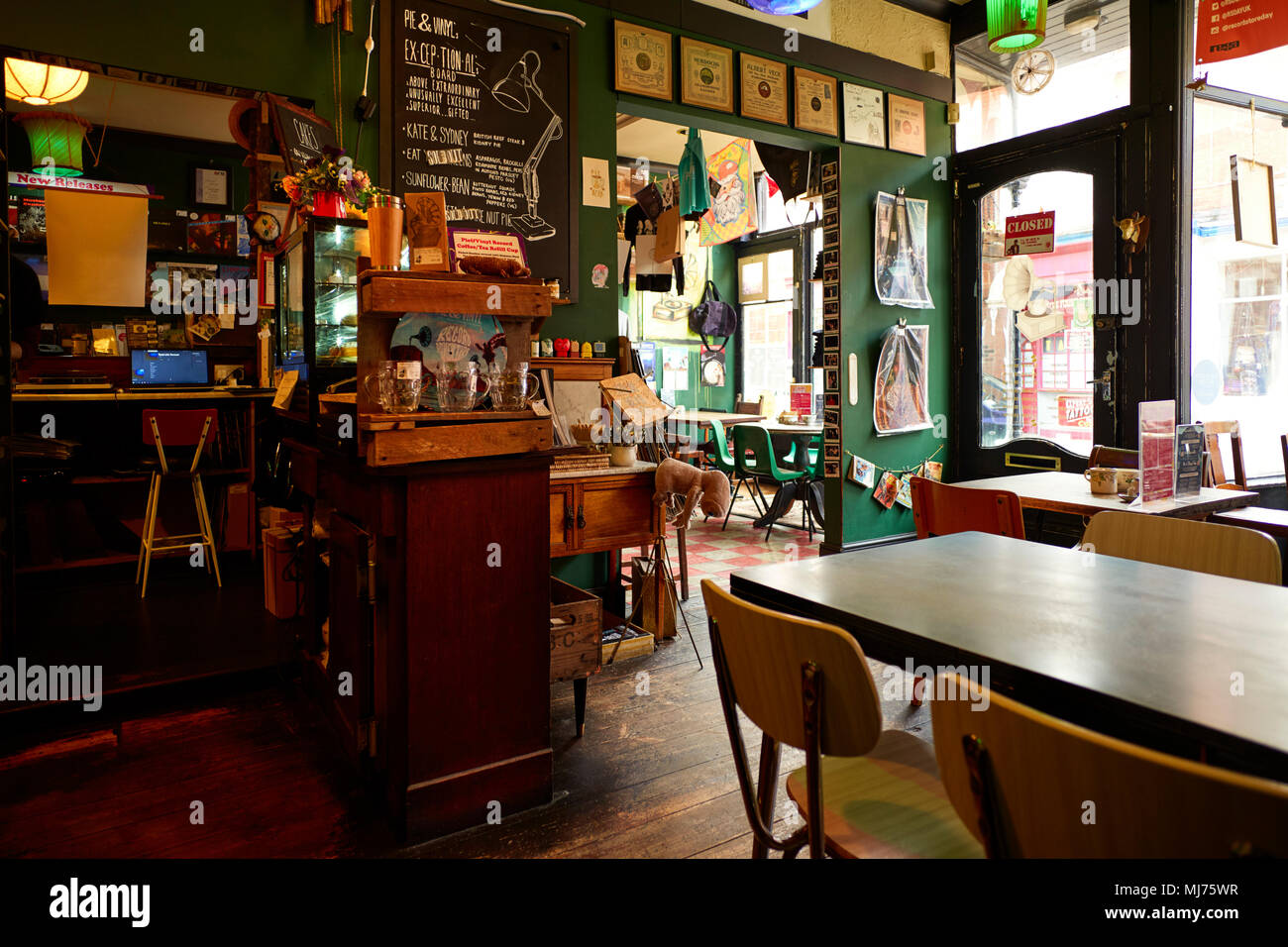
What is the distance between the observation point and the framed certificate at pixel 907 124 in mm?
5680

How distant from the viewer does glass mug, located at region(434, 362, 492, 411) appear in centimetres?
234

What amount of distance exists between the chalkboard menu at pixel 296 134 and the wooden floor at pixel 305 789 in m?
2.08

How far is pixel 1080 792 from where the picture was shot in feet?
3.05

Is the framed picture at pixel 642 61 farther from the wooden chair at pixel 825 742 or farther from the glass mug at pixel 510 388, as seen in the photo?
the wooden chair at pixel 825 742

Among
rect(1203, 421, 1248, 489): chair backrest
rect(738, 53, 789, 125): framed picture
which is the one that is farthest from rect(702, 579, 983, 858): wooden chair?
rect(738, 53, 789, 125): framed picture

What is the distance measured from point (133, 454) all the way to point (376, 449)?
3983mm

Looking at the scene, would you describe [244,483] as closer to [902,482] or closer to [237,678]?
[237,678]

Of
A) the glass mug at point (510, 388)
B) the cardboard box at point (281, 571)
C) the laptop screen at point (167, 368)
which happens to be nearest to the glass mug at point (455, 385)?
the glass mug at point (510, 388)

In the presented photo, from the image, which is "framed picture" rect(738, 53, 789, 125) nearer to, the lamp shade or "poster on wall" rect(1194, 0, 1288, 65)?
"poster on wall" rect(1194, 0, 1288, 65)

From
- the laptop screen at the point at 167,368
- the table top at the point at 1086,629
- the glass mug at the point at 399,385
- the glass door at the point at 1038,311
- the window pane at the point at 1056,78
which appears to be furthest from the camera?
the laptop screen at the point at 167,368

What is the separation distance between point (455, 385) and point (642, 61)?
2961 mm

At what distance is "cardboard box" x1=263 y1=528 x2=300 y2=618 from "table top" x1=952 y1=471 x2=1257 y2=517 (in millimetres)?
2773

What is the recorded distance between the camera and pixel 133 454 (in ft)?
17.0

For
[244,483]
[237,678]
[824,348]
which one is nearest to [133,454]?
[244,483]
